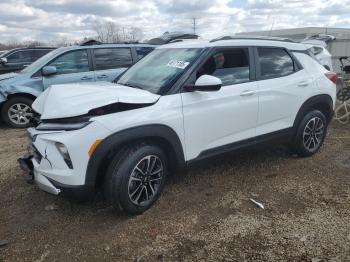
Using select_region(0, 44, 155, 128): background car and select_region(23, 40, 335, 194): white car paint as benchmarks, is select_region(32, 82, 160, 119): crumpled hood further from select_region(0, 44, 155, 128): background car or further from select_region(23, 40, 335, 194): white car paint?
select_region(0, 44, 155, 128): background car

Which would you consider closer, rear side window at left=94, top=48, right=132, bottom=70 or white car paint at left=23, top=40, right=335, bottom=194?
white car paint at left=23, top=40, right=335, bottom=194

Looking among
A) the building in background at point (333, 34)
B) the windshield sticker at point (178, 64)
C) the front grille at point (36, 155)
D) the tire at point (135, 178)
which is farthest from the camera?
the building in background at point (333, 34)

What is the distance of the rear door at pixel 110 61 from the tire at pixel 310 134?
13.7ft

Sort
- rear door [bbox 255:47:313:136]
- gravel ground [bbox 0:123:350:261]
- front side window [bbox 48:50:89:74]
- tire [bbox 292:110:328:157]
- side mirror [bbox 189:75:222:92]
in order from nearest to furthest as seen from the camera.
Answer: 1. gravel ground [bbox 0:123:350:261]
2. side mirror [bbox 189:75:222:92]
3. rear door [bbox 255:47:313:136]
4. tire [bbox 292:110:328:157]
5. front side window [bbox 48:50:89:74]

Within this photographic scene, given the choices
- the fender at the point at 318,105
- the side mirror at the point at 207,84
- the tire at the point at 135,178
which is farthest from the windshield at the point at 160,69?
the fender at the point at 318,105

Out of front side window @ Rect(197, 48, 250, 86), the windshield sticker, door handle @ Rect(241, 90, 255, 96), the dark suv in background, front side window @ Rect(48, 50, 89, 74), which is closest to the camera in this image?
the windshield sticker

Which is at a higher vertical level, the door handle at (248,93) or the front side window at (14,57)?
the front side window at (14,57)

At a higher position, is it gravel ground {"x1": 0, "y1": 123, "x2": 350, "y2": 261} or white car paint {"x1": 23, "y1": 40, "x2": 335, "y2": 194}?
white car paint {"x1": 23, "y1": 40, "x2": 335, "y2": 194}

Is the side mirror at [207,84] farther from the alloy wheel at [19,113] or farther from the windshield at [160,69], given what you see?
the alloy wheel at [19,113]

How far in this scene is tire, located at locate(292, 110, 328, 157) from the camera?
5.02 metres

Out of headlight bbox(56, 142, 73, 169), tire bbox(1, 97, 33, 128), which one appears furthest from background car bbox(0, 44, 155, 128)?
headlight bbox(56, 142, 73, 169)

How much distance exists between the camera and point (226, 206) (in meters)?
3.86

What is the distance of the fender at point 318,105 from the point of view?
491 cm

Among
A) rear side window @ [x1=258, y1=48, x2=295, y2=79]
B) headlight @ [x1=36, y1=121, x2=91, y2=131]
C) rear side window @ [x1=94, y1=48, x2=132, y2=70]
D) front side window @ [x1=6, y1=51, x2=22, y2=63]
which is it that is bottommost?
headlight @ [x1=36, y1=121, x2=91, y2=131]
